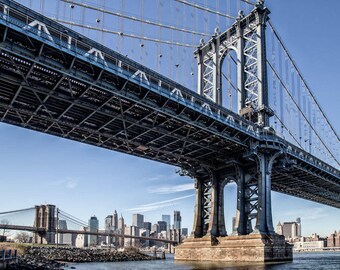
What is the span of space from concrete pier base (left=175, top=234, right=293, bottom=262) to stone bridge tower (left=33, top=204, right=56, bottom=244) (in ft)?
294

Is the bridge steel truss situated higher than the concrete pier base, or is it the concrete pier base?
the bridge steel truss

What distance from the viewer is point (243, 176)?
65.8 m

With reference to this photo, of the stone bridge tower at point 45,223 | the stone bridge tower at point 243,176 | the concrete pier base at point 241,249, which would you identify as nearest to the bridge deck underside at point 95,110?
the stone bridge tower at point 243,176

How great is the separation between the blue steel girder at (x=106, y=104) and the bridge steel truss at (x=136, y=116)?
0.10m

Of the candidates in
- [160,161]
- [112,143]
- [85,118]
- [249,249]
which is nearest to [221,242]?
[249,249]

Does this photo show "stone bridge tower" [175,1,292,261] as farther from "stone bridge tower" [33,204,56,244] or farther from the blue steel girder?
"stone bridge tower" [33,204,56,244]

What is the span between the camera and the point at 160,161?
67875 mm

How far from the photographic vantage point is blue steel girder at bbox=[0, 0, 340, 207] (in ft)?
115

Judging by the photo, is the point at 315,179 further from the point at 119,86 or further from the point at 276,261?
the point at 119,86

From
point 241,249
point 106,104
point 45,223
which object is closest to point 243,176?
point 241,249

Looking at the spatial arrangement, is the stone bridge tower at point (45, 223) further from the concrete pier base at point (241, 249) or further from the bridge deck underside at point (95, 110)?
the bridge deck underside at point (95, 110)

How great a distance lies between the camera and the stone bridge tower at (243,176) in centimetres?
5916

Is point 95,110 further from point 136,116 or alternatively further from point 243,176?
point 243,176

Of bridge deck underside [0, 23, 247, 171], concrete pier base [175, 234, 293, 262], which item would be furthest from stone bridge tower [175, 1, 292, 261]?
bridge deck underside [0, 23, 247, 171]
